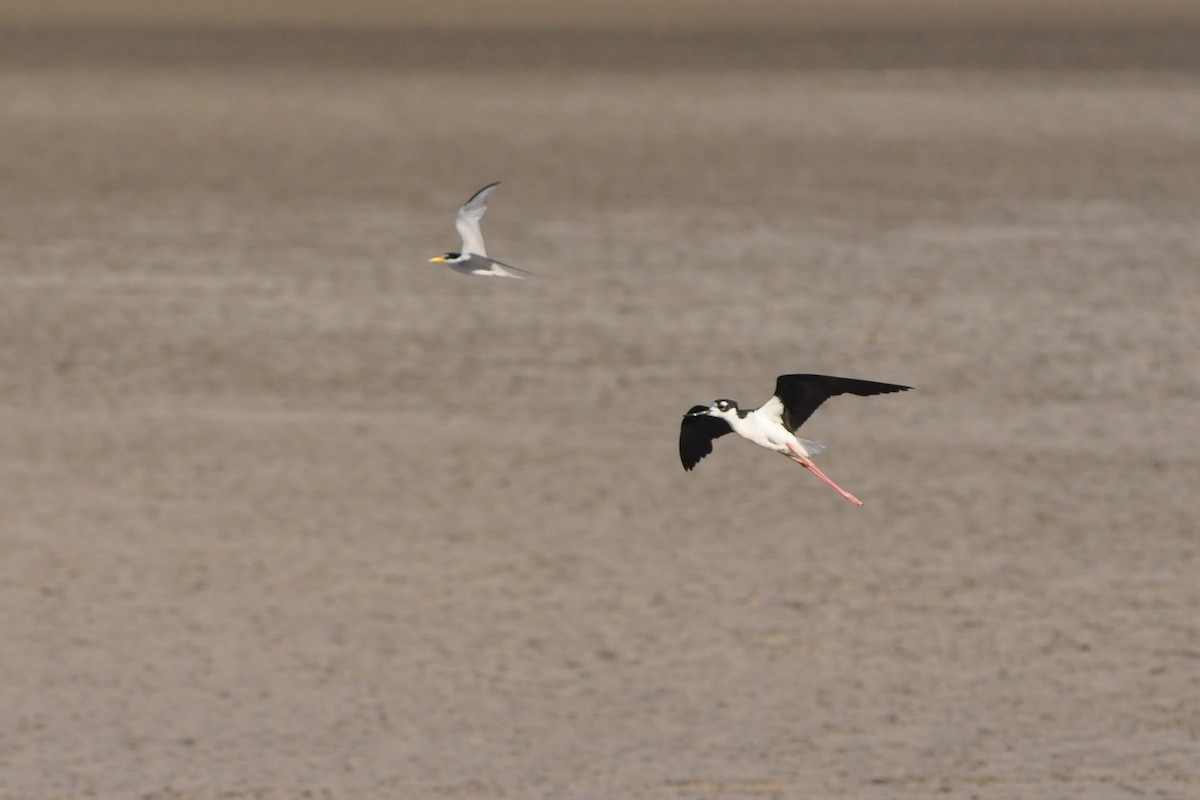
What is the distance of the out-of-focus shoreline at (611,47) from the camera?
74562mm

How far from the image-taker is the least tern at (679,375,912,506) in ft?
20.4

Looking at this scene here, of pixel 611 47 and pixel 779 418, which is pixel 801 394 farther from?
pixel 611 47

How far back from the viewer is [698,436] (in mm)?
6766

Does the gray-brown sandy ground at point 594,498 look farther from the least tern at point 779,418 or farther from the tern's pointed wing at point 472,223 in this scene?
the least tern at point 779,418

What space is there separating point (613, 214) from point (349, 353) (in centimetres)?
1282

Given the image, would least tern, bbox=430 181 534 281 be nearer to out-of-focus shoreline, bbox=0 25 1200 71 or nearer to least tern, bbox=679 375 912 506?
least tern, bbox=679 375 912 506

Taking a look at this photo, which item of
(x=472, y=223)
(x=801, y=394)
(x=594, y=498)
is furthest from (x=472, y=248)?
(x=594, y=498)

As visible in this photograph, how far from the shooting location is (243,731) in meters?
18.7

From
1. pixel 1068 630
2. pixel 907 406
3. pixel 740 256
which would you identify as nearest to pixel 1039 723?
pixel 1068 630

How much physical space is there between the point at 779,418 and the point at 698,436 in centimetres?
42

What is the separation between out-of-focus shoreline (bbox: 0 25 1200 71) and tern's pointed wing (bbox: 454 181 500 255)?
6619cm

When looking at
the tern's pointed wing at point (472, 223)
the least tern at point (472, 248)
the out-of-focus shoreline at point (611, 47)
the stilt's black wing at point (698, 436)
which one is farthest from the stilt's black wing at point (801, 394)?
the out-of-focus shoreline at point (611, 47)

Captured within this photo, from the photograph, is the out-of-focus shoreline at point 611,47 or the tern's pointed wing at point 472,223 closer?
the tern's pointed wing at point 472,223

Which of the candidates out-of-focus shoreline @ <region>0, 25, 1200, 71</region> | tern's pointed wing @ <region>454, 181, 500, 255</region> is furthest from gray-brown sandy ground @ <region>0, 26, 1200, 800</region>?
out-of-focus shoreline @ <region>0, 25, 1200, 71</region>
